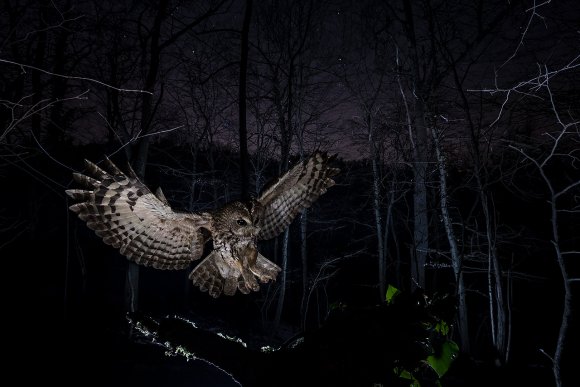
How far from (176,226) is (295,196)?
1.70 m

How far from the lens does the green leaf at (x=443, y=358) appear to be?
6.70 ft

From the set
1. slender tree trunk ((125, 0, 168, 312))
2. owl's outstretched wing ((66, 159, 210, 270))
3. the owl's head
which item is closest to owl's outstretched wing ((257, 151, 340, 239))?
owl's outstretched wing ((66, 159, 210, 270))

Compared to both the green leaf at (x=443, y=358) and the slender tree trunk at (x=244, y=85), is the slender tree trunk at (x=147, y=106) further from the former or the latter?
the green leaf at (x=443, y=358)

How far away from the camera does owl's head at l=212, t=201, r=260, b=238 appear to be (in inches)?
119

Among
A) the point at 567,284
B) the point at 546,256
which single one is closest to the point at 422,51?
the point at 567,284

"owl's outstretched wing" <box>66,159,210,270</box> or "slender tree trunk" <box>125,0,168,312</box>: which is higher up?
"slender tree trunk" <box>125,0,168,312</box>

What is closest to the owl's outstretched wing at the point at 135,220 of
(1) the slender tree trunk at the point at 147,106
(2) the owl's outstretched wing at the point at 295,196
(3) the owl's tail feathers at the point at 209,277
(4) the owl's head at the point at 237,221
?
(3) the owl's tail feathers at the point at 209,277

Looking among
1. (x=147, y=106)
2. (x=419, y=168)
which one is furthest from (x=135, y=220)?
(x=419, y=168)

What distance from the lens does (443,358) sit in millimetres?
2082

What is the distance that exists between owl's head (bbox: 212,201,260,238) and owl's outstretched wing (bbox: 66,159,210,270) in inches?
11.0

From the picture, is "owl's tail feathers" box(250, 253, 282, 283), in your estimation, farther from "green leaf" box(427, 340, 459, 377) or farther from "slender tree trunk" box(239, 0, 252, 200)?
"green leaf" box(427, 340, 459, 377)

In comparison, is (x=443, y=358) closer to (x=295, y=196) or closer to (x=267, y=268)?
(x=267, y=268)

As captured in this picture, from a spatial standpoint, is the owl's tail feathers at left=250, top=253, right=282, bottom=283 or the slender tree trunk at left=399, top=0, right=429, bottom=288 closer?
the owl's tail feathers at left=250, top=253, right=282, bottom=283

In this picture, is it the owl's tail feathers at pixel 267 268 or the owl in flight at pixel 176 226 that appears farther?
the owl's tail feathers at pixel 267 268
